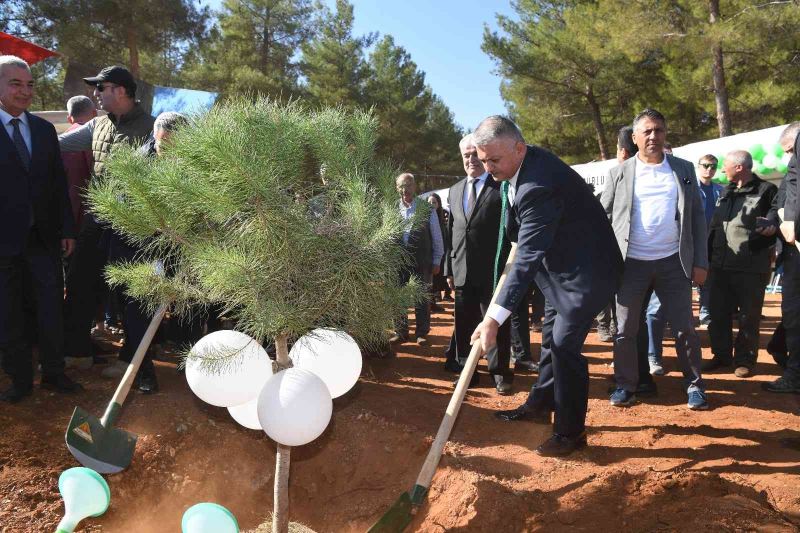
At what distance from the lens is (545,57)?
A: 2105 centimetres

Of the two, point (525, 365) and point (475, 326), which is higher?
point (475, 326)

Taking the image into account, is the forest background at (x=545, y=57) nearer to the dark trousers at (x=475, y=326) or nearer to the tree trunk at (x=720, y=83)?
the tree trunk at (x=720, y=83)

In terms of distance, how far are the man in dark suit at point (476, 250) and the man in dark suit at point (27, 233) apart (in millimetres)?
2865

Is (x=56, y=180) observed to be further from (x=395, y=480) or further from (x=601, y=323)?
(x=601, y=323)

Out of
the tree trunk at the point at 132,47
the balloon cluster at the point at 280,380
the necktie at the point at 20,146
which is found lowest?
the balloon cluster at the point at 280,380

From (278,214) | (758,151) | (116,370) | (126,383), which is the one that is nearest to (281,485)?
(126,383)

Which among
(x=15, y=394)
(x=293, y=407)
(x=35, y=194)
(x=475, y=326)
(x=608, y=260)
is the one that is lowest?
(x=15, y=394)

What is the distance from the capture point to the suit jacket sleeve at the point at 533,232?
3.12m

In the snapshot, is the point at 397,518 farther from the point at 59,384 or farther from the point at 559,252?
the point at 59,384

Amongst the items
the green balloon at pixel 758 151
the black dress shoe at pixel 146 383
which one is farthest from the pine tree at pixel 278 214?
the green balloon at pixel 758 151

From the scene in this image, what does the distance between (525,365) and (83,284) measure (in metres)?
3.66

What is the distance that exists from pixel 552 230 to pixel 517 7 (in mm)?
22819

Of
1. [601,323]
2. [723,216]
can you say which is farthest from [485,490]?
[601,323]

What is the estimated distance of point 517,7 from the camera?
23.4m
